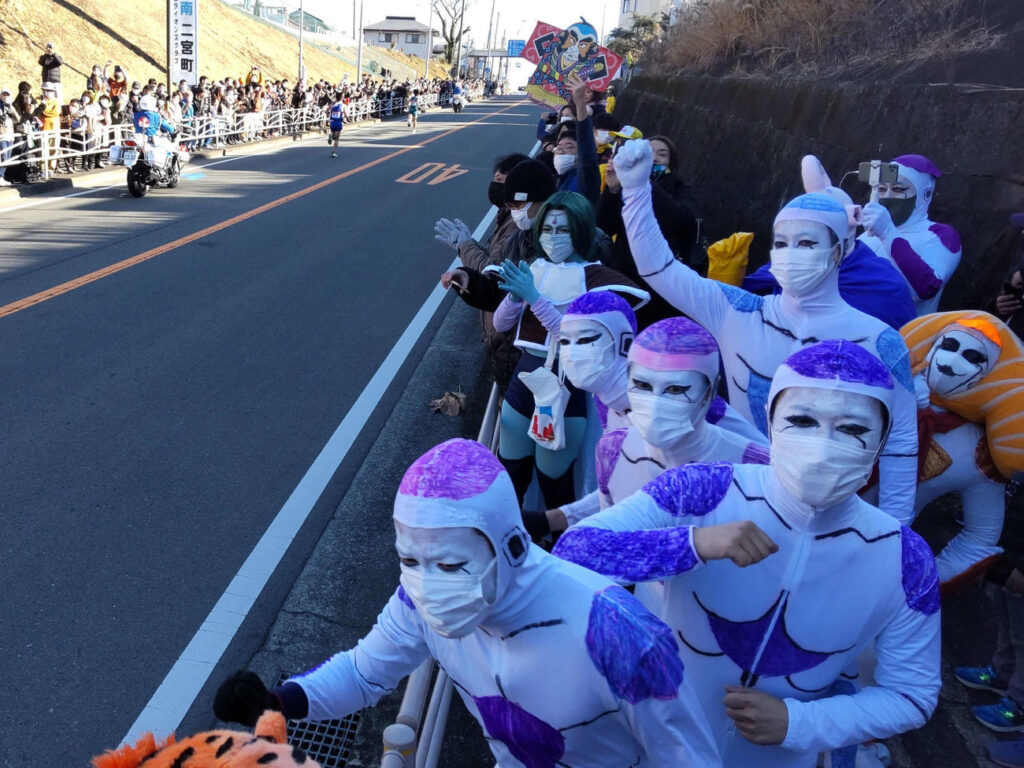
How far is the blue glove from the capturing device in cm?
388

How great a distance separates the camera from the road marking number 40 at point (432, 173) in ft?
60.2

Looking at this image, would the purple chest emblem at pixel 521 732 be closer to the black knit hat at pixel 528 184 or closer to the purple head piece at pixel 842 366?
the purple head piece at pixel 842 366

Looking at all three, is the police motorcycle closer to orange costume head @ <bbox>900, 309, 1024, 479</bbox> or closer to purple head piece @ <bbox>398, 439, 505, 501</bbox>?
orange costume head @ <bbox>900, 309, 1024, 479</bbox>

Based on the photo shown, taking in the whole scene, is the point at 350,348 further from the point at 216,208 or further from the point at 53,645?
the point at 216,208

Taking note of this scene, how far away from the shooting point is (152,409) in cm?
614

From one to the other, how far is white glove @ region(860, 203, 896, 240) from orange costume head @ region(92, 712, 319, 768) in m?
4.22

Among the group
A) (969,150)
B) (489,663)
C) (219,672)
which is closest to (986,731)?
(489,663)

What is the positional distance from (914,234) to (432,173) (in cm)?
1586

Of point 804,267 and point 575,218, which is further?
point 575,218

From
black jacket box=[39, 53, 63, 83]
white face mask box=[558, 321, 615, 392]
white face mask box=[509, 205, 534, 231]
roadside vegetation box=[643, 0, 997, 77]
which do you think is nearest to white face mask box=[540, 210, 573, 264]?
white face mask box=[509, 205, 534, 231]

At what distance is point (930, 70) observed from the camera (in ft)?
26.6

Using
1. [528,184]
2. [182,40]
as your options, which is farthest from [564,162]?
[182,40]

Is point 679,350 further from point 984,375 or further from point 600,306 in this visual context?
point 984,375

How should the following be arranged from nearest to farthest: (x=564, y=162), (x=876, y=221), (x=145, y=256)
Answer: (x=876, y=221) < (x=564, y=162) < (x=145, y=256)
